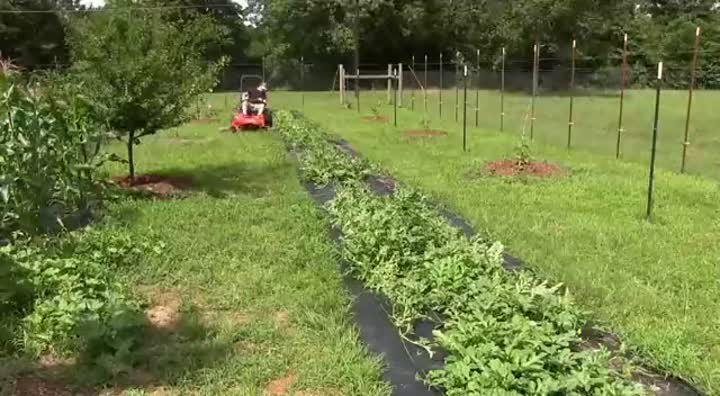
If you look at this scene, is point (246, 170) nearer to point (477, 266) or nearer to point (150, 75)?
point (150, 75)

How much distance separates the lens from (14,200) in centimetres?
463

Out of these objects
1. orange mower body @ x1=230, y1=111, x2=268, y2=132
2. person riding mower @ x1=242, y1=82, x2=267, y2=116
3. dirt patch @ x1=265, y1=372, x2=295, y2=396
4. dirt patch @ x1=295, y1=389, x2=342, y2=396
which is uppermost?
person riding mower @ x1=242, y1=82, x2=267, y2=116

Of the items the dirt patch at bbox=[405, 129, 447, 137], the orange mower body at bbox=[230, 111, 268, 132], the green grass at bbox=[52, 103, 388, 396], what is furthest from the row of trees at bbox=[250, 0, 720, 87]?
the green grass at bbox=[52, 103, 388, 396]

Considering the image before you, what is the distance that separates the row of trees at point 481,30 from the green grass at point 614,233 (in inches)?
743

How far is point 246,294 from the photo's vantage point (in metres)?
4.30

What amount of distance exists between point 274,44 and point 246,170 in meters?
29.3

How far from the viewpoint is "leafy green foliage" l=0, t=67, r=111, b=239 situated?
469 cm

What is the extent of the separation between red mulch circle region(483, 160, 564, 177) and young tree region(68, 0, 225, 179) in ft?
12.2

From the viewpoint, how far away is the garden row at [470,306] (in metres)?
2.63

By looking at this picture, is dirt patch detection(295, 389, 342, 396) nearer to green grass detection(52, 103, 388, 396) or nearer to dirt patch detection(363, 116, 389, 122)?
green grass detection(52, 103, 388, 396)

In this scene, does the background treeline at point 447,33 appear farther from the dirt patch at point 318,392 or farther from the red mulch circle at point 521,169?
the dirt patch at point 318,392

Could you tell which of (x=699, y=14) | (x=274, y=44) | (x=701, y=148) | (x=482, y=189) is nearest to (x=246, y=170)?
(x=482, y=189)

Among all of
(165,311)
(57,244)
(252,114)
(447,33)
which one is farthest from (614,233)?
A: (447,33)

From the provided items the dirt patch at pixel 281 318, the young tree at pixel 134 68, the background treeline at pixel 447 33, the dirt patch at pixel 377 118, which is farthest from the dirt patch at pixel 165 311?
the background treeline at pixel 447 33
